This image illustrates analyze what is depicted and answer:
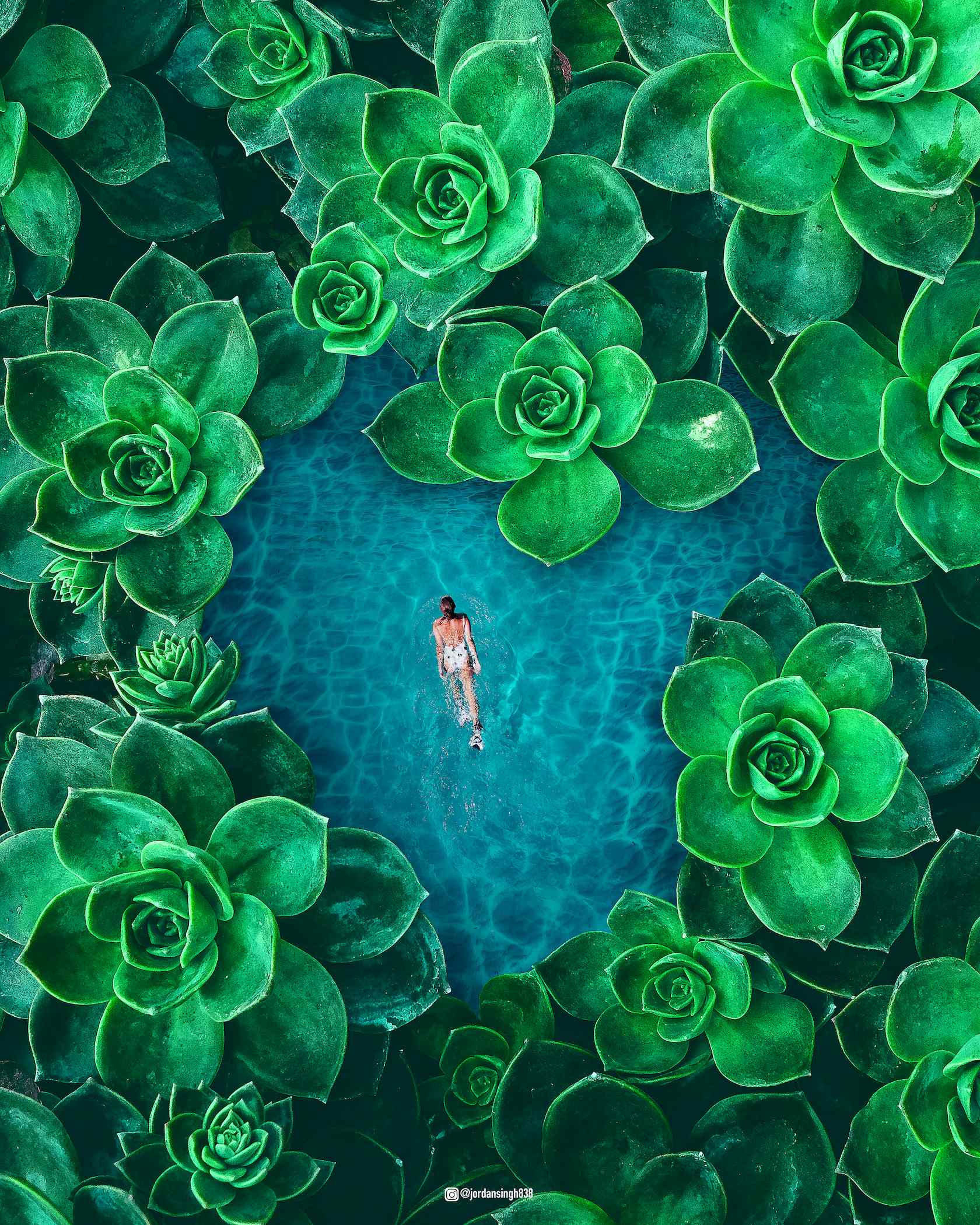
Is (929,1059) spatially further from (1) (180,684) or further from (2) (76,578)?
(2) (76,578)

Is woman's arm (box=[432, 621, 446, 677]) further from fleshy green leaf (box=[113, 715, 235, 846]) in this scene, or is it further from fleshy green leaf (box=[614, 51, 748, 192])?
fleshy green leaf (box=[614, 51, 748, 192])

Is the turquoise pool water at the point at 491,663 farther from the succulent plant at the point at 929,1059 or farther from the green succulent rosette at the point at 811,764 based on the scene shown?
the succulent plant at the point at 929,1059

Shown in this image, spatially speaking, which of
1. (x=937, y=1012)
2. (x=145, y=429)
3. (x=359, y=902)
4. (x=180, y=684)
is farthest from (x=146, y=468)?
(x=937, y=1012)

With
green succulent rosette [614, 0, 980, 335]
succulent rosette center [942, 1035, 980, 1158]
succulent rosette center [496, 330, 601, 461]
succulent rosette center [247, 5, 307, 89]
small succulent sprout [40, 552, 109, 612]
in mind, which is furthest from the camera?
succulent rosette center [247, 5, 307, 89]

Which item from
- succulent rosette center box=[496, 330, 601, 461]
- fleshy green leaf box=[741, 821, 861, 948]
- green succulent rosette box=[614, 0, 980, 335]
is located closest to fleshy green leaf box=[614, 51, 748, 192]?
green succulent rosette box=[614, 0, 980, 335]

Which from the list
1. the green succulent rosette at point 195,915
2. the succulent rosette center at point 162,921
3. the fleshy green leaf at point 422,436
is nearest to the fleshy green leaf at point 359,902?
the green succulent rosette at point 195,915

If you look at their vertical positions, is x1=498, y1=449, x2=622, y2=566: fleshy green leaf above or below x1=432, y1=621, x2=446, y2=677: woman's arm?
above
